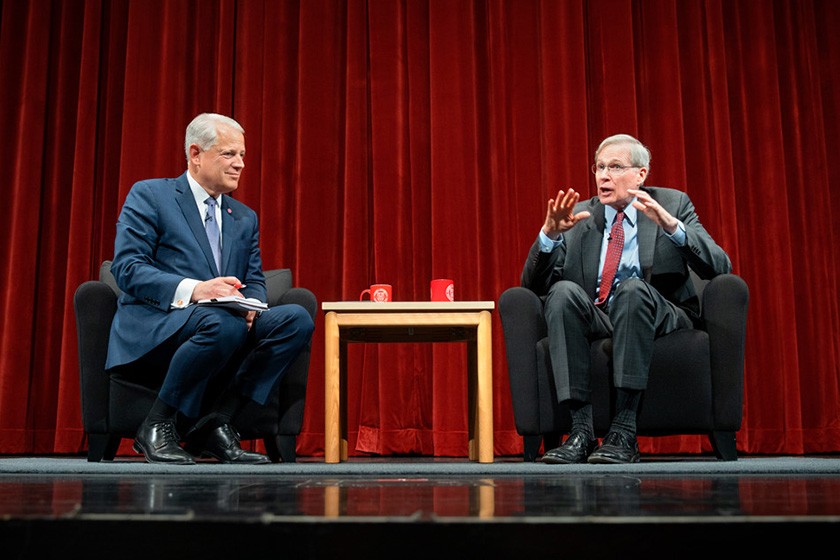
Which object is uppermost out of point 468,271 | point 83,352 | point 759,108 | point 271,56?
point 271,56

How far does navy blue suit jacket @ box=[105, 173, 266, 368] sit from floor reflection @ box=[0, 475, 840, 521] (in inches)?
37.1

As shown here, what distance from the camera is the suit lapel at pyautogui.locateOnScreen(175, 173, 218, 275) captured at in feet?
8.50

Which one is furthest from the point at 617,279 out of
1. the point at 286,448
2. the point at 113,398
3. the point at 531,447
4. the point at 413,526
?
→ the point at 413,526

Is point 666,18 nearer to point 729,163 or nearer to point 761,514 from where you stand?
point 729,163

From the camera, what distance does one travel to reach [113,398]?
2506 mm

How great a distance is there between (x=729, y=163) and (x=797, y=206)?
0.37 meters

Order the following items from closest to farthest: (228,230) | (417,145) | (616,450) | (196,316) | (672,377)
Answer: (616,450) < (196,316) < (672,377) < (228,230) < (417,145)

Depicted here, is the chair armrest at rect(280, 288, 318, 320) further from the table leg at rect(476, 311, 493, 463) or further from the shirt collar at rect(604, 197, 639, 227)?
the shirt collar at rect(604, 197, 639, 227)

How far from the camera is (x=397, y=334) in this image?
2908mm

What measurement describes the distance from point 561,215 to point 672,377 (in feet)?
1.91

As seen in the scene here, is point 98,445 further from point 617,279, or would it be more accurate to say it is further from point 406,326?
point 617,279

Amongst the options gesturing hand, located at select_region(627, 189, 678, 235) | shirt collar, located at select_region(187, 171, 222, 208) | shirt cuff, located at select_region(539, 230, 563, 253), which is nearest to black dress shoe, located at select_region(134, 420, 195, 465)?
shirt collar, located at select_region(187, 171, 222, 208)

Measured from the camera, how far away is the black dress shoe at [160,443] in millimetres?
2275

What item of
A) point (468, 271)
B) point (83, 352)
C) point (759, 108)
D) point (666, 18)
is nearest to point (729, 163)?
point (759, 108)
